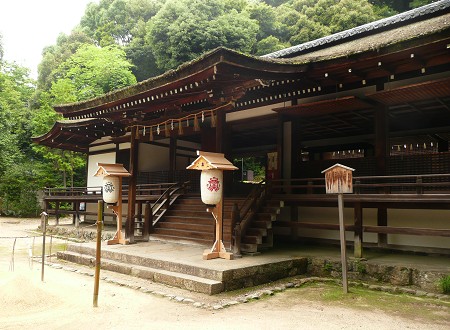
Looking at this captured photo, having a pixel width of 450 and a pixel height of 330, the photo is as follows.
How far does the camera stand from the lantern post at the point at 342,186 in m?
6.36

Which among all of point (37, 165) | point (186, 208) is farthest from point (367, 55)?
point (37, 165)

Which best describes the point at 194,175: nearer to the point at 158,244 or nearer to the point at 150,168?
the point at 150,168

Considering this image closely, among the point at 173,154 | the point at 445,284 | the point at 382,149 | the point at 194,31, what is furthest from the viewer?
the point at 194,31

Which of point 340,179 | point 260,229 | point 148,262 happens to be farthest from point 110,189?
point 340,179

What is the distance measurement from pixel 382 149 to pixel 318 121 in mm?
3392

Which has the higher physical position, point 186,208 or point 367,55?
point 367,55

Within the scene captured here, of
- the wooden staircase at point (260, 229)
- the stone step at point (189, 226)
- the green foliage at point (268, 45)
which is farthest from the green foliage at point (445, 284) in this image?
the green foliage at point (268, 45)

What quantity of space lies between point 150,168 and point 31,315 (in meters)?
10.8

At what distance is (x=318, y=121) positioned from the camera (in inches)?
468

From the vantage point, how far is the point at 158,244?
983cm

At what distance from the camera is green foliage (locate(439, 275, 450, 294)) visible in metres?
6.21

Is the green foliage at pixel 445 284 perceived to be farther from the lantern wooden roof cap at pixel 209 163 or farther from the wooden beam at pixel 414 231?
the lantern wooden roof cap at pixel 209 163

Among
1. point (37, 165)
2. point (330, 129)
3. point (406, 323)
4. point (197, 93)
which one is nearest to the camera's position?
point (406, 323)

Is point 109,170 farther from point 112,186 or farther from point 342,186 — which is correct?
point 342,186
